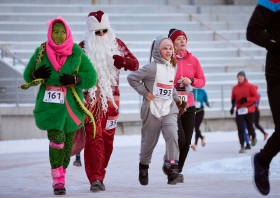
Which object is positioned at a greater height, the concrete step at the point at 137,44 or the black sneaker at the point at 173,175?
the black sneaker at the point at 173,175

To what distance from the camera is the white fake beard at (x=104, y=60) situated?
5438 mm

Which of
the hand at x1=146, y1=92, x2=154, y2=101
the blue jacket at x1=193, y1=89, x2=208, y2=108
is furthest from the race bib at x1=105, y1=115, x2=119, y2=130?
the blue jacket at x1=193, y1=89, x2=208, y2=108

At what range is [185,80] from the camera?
5.95m

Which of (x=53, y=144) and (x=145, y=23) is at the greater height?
(x=53, y=144)

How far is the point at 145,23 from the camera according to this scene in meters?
23.0

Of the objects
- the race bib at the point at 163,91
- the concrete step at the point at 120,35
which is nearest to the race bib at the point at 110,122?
the race bib at the point at 163,91

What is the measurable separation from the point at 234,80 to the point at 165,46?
15194 mm

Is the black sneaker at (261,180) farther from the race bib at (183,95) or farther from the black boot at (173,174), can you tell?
the race bib at (183,95)

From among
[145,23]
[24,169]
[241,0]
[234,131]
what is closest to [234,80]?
[234,131]

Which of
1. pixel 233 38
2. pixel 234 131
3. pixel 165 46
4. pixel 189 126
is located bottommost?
pixel 234 131

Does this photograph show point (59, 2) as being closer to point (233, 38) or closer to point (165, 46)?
point (233, 38)

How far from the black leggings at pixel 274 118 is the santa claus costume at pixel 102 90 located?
1.85m

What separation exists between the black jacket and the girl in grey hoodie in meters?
1.74

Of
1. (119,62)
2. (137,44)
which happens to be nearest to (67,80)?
(119,62)
